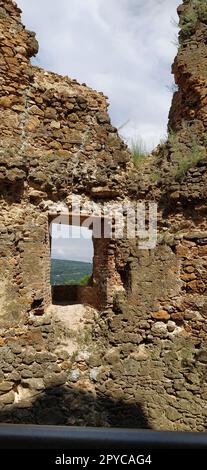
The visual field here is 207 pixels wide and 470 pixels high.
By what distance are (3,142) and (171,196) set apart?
2967 millimetres

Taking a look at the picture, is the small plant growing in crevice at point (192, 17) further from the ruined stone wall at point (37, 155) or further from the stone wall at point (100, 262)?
the ruined stone wall at point (37, 155)

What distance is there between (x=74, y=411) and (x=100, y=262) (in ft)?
8.26

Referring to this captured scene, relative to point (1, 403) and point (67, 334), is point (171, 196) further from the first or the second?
point (1, 403)

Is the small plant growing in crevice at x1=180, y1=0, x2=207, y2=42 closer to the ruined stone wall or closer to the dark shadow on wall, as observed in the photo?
the ruined stone wall

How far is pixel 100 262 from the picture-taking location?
19.8 ft

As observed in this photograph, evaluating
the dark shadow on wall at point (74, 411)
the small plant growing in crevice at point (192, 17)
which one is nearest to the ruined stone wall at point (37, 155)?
the dark shadow on wall at point (74, 411)

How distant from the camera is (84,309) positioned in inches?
232

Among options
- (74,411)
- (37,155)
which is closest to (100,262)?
(37,155)

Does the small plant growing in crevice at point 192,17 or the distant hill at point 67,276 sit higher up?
the small plant growing in crevice at point 192,17

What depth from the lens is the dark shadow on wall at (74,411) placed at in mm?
4461

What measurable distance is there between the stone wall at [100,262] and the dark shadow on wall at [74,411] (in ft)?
0.05

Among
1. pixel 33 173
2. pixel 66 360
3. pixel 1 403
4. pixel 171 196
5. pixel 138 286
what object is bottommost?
pixel 1 403

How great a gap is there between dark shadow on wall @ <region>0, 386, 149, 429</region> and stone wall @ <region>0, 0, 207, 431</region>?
0.05 feet
